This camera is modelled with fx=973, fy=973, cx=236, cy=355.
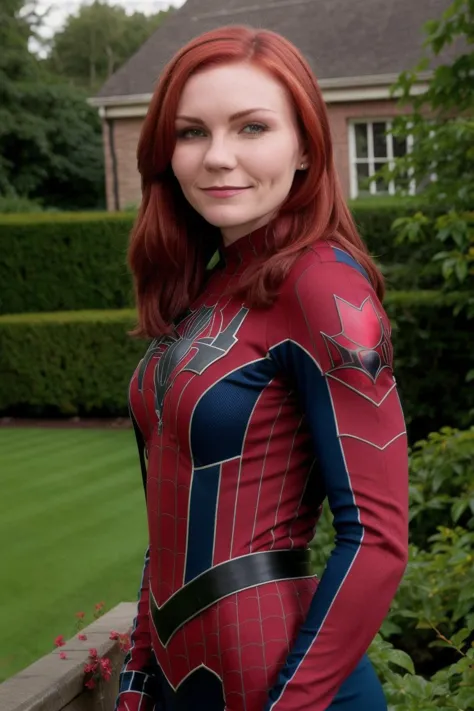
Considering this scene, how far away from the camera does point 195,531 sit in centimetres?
141

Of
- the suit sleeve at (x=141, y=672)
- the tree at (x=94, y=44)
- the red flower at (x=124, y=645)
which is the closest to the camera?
the suit sleeve at (x=141, y=672)

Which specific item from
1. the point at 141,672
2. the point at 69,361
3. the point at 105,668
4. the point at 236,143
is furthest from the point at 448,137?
the point at 69,361

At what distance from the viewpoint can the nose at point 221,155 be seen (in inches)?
56.2

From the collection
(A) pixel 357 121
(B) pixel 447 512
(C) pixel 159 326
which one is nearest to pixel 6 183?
(A) pixel 357 121

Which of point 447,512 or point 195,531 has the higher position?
point 195,531

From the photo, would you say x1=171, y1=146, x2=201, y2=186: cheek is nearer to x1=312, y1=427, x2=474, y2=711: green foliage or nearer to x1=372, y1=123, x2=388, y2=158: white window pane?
x1=312, y1=427, x2=474, y2=711: green foliage

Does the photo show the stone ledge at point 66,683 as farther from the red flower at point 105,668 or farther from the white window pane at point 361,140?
the white window pane at point 361,140

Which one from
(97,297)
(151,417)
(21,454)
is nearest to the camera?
(151,417)

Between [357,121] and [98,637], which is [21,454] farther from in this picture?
[357,121]

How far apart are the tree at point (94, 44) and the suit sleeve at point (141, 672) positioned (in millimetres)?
50687

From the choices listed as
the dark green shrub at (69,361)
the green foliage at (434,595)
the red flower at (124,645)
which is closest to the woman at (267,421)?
the green foliage at (434,595)

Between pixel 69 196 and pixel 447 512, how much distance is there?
28.4m

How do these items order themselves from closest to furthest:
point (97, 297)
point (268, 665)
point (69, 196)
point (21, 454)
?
point (268, 665) < point (21, 454) < point (97, 297) < point (69, 196)

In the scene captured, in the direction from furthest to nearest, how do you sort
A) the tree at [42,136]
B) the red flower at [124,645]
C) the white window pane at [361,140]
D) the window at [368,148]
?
the tree at [42,136]
the white window pane at [361,140]
the window at [368,148]
the red flower at [124,645]
